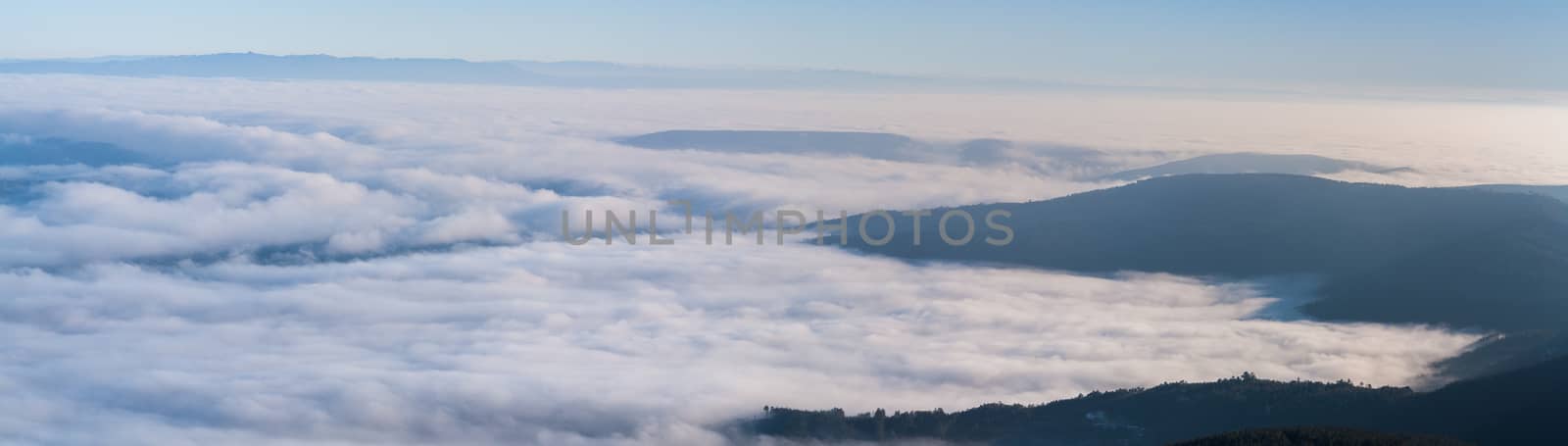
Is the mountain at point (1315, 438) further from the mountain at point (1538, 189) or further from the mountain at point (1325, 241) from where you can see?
the mountain at point (1538, 189)

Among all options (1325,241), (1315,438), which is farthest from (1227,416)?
(1325,241)

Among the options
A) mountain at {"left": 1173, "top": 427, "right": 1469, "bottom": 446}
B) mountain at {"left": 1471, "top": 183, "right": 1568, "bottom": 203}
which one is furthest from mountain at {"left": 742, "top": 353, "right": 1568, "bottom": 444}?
mountain at {"left": 1471, "top": 183, "right": 1568, "bottom": 203}

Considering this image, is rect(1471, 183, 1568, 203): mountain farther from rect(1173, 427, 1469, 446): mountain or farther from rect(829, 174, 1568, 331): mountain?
rect(1173, 427, 1469, 446): mountain

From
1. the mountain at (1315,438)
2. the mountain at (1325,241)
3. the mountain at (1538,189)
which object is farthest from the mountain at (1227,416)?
the mountain at (1538,189)

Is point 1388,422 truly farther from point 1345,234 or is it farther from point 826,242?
point 826,242

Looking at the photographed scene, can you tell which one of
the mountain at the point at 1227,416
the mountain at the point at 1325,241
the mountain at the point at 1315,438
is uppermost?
Result: the mountain at the point at 1325,241

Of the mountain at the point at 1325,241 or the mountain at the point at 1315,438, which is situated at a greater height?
the mountain at the point at 1325,241

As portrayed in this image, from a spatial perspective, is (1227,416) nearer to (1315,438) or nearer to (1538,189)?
(1315,438)

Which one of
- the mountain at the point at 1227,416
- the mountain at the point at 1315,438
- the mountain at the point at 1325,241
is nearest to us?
the mountain at the point at 1315,438

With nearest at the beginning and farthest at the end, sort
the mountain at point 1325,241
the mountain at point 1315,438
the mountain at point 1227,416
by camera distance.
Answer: the mountain at point 1315,438 < the mountain at point 1227,416 < the mountain at point 1325,241
